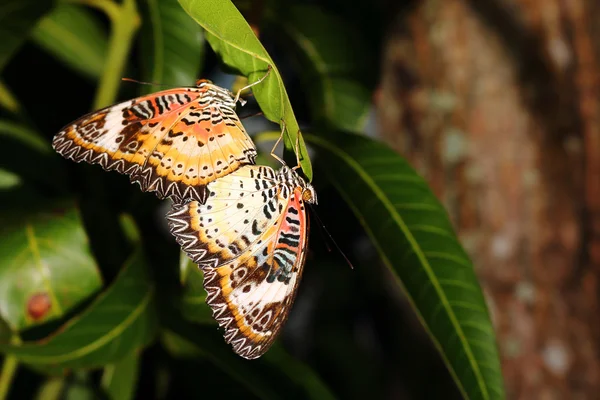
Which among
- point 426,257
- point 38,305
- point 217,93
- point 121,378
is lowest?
point 121,378

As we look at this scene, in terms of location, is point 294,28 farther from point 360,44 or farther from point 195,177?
point 195,177

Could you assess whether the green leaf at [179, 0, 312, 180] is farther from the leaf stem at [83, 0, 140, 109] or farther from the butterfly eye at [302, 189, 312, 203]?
the leaf stem at [83, 0, 140, 109]

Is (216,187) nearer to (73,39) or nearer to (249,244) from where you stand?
(249,244)

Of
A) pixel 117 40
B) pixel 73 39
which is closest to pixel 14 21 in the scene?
pixel 117 40

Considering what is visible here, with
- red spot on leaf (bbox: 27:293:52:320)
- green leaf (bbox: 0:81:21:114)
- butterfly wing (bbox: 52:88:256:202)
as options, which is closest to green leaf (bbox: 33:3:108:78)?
green leaf (bbox: 0:81:21:114)

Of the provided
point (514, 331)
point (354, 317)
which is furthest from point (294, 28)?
point (354, 317)

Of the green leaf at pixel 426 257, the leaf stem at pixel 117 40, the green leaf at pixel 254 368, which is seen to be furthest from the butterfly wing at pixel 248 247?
the leaf stem at pixel 117 40
